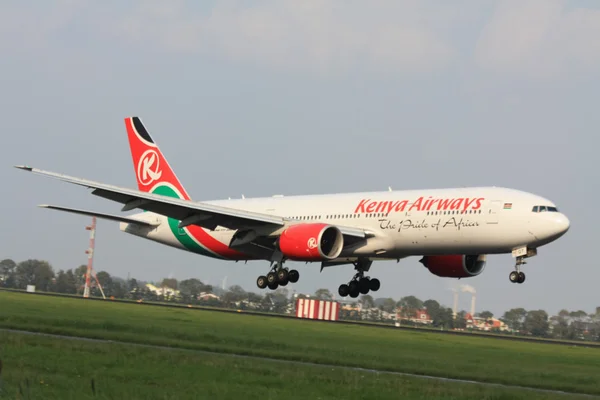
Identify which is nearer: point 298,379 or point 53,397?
point 53,397

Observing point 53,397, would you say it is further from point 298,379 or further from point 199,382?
point 298,379

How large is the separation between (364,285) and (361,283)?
7.1 inches

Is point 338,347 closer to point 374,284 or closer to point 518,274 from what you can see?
point 518,274

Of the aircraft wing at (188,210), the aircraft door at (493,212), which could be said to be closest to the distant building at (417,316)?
the aircraft wing at (188,210)

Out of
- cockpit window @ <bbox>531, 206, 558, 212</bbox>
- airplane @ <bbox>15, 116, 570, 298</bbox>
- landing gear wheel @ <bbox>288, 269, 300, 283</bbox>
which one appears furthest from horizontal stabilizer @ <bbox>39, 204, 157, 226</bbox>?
cockpit window @ <bbox>531, 206, 558, 212</bbox>

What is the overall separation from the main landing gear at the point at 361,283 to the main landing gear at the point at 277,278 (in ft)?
13.6

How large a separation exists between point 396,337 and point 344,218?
29.4 feet

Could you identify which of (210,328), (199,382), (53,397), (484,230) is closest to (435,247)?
(484,230)

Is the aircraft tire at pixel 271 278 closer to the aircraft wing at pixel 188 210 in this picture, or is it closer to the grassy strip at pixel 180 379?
the aircraft wing at pixel 188 210

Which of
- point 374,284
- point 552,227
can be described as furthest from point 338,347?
point 374,284

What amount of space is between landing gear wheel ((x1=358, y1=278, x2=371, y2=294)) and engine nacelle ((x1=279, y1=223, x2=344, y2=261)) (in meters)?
6.18

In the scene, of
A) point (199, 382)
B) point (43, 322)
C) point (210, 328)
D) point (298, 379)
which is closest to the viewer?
point (199, 382)

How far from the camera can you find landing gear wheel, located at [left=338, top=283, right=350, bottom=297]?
46.9 metres

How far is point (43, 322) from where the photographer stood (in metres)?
30.3
